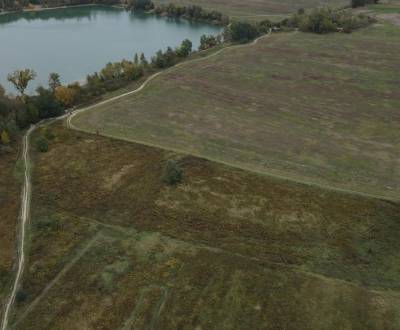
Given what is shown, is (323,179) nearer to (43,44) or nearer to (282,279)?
(282,279)

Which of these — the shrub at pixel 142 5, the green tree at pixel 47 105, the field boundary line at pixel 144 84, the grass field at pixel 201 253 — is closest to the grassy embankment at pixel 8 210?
the grass field at pixel 201 253

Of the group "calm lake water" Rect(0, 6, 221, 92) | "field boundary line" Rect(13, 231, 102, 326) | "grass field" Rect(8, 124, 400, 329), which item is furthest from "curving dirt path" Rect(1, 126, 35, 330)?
"calm lake water" Rect(0, 6, 221, 92)

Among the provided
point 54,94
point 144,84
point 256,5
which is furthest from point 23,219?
point 256,5

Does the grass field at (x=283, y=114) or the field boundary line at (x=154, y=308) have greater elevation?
the grass field at (x=283, y=114)

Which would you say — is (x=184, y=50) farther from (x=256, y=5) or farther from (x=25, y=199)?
(x=256, y=5)

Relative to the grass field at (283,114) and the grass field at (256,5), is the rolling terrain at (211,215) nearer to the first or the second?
the grass field at (283,114)

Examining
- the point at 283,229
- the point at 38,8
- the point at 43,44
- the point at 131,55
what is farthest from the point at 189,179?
the point at 38,8

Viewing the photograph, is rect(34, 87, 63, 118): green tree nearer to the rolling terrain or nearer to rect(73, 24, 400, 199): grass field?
the rolling terrain
